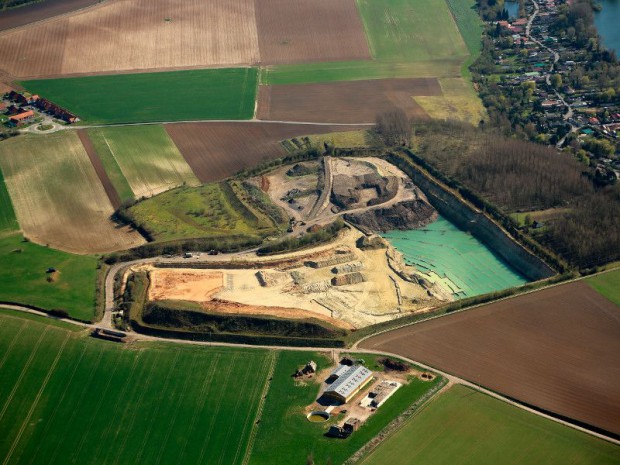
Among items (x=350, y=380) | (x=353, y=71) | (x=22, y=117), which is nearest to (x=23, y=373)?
(x=350, y=380)

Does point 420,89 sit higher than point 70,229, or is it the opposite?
point 420,89

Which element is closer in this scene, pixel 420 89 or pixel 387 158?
pixel 387 158

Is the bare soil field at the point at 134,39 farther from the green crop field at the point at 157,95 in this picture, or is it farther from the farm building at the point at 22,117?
the farm building at the point at 22,117

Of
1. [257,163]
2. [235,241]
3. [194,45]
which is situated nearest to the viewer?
[235,241]

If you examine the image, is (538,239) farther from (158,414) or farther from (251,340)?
(158,414)

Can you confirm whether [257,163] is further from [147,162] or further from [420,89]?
[420,89]

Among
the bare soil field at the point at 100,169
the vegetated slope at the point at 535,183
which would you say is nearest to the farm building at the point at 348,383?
the vegetated slope at the point at 535,183

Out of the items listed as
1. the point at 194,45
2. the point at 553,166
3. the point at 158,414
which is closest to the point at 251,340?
the point at 158,414

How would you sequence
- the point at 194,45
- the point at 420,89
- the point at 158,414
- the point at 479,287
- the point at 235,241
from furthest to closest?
the point at 194,45, the point at 420,89, the point at 235,241, the point at 479,287, the point at 158,414

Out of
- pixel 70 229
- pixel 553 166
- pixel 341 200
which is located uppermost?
pixel 553 166
